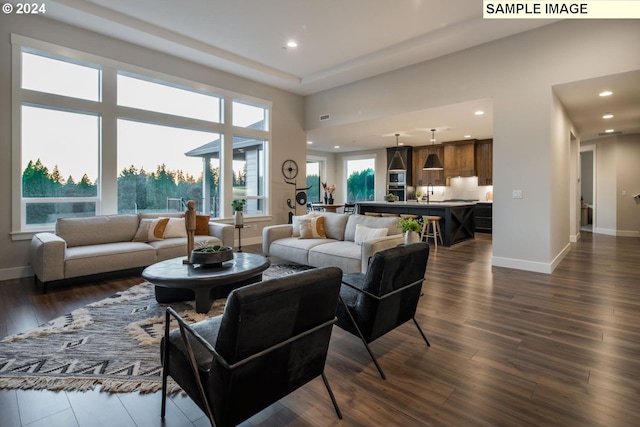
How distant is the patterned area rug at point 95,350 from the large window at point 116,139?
7.87 ft

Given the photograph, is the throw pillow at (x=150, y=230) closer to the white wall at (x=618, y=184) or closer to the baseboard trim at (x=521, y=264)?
the baseboard trim at (x=521, y=264)

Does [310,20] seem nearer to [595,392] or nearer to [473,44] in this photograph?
[473,44]

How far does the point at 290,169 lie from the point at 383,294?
6039 mm

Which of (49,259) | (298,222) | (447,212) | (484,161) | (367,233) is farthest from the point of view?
(484,161)

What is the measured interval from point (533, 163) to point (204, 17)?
16.7ft

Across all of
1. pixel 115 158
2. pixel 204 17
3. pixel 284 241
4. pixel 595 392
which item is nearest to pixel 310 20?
pixel 204 17

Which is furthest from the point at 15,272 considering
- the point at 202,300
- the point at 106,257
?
the point at 202,300

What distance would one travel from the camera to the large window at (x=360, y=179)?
474 inches

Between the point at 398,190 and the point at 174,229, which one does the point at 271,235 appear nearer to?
the point at 174,229

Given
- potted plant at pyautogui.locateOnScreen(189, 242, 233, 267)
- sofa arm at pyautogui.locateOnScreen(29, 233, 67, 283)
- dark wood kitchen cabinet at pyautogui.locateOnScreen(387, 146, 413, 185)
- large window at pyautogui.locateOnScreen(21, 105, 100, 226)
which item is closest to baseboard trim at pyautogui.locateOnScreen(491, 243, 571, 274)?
potted plant at pyautogui.locateOnScreen(189, 242, 233, 267)

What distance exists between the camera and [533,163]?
4.69m

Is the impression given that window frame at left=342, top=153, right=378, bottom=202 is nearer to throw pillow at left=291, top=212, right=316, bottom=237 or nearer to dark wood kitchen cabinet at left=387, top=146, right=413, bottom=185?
dark wood kitchen cabinet at left=387, top=146, right=413, bottom=185

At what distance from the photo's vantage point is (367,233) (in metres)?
4.27

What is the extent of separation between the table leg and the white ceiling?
3.60m
